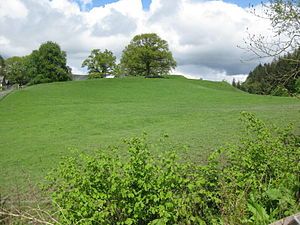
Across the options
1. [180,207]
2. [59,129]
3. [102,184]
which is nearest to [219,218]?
[180,207]

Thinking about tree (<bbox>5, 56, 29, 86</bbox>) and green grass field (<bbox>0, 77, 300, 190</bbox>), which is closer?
green grass field (<bbox>0, 77, 300, 190</bbox>)

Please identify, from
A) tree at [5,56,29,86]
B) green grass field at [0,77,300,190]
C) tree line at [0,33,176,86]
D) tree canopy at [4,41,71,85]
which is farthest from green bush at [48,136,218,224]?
tree at [5,56,29,86]

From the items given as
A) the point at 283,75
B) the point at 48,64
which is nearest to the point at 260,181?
the point at 283,75

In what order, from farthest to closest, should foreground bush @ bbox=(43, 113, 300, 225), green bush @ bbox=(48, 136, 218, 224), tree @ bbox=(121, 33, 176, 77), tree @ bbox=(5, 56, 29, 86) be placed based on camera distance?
tree @ bbox=(5, 56, 29, 86) → tree @ bbox=(121, 33, 176, 77) → green bush @ bbox=(48, 136, 218, 224) → foreground bush @ bbox=(43, 113, 300, 225)

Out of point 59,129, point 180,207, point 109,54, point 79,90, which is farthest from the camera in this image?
point 109,54

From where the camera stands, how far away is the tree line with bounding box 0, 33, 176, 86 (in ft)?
233

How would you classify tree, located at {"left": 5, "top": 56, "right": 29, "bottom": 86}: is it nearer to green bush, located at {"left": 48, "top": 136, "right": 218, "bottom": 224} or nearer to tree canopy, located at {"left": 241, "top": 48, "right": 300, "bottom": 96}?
tree canopy, located at {"left": 241, "top": 48, "right": 300, "bottom": 96}

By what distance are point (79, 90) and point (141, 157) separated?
40.9 m

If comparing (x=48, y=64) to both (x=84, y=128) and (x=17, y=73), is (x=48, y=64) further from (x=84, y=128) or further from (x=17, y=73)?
(x=84, y=128)

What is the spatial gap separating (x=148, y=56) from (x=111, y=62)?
16.1 metres

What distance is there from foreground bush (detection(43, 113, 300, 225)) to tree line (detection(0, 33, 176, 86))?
210 ft

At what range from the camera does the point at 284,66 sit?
980 cm

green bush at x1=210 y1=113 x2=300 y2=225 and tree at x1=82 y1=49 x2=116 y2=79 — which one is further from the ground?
tree at x1=82 y1=49 x2=116 y2=79

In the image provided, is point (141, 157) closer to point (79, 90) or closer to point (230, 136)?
point (230, 136)
